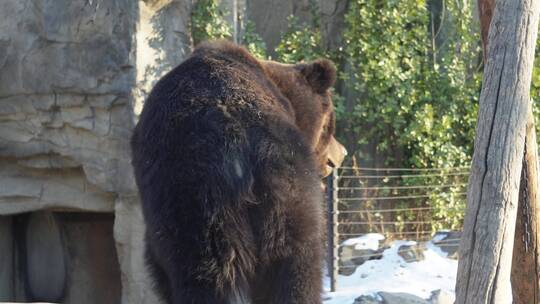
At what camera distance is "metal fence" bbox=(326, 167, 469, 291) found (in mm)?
10438

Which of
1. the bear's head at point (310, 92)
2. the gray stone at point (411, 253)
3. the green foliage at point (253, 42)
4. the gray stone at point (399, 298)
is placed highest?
the green foliage at point (253, 42)

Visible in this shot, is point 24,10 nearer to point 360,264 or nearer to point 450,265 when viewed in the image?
point 360,264

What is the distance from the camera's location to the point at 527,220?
5.66 metres

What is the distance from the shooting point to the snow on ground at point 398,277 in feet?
26.7

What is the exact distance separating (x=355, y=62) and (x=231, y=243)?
647cm

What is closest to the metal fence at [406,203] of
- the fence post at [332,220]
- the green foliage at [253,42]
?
the green foliage at [253,42]

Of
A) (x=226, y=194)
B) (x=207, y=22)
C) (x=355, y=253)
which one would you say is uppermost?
(x=207, y=22)

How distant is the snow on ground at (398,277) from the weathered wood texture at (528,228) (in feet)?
6.79

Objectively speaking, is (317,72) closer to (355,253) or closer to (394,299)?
(394,299)

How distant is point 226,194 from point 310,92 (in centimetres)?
166

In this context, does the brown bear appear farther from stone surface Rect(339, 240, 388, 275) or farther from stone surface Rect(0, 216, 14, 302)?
stone surface Rect(339, 240, 388, 275)

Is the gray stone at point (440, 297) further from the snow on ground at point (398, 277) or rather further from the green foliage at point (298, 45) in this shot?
the green foliage at point (298, 45)

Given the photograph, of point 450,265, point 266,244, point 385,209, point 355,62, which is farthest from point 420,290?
point 266,244

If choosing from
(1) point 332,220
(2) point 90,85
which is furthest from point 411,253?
(2) point 90,85
